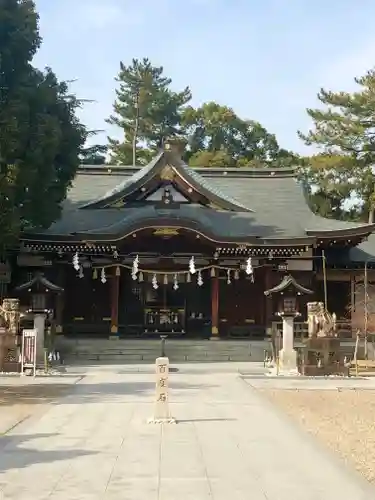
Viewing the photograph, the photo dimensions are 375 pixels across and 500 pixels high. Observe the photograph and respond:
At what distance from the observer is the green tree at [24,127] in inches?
755

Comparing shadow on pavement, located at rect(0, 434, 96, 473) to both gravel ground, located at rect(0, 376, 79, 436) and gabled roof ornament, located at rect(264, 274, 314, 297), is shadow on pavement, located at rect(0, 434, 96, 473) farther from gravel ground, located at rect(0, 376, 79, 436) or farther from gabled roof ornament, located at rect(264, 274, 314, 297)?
gabled roof ornament, located at rect(264, 274, 314, 297)

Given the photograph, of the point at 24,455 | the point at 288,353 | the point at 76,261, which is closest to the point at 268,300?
the point at 288,353

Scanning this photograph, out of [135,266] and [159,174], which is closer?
[135,266]

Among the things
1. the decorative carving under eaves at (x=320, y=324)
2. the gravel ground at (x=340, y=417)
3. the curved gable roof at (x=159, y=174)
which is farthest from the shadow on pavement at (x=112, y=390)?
the curved gable roof at (x=159, y=174)

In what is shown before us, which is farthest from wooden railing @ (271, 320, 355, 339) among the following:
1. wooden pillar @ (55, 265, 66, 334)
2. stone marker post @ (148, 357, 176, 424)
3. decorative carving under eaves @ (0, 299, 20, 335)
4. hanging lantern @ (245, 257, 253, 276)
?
stone marker post @ (148, 357, 176, 424)

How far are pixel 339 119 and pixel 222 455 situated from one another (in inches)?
1466

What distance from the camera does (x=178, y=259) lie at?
25.5 m

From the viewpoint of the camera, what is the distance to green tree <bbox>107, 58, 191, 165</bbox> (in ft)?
199

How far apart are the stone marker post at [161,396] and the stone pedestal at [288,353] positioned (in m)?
9.55

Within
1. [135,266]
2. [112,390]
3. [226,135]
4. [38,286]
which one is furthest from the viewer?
[226,135]

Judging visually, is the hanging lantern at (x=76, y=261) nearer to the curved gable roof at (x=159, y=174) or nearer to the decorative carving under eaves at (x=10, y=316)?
the curved gable roof at (x=159, y=174)

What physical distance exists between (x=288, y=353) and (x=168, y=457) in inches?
493

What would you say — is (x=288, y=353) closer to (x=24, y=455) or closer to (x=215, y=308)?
(x=215, y=308)

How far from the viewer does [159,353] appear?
2316cm
